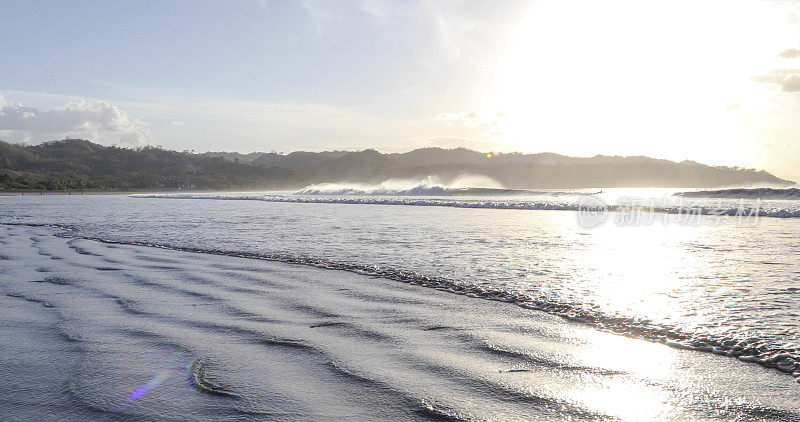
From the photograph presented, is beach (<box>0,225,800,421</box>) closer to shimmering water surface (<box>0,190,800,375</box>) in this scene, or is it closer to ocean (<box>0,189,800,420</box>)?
ocean (<box>0,189,800,420</box>)

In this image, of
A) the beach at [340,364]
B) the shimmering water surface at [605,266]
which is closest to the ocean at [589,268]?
the shimmering water surface at [605,266]

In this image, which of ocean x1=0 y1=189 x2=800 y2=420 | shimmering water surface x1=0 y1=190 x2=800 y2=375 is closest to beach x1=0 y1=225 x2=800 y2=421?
ocean x1=0 y1=189 x2=800 y2=420

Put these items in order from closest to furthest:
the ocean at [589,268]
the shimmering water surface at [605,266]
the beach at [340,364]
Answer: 1. the beach at [340,364]
2. the ocean at [589,268]
3. the shimmering water surface at [605,266]

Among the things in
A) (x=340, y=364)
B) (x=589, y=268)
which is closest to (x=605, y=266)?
(x=589, y=268)

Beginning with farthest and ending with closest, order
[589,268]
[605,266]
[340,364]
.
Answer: [605,266], [589,268], [340,364]

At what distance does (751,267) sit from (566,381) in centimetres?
652

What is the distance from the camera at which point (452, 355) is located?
379 centimetres

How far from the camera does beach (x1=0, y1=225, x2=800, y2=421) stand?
2830mm

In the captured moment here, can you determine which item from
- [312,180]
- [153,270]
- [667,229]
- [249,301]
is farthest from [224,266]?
[312,180]

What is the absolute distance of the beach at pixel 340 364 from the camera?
2.83 m

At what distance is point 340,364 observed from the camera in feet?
11.7

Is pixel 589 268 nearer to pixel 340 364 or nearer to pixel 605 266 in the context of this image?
pixel 605 266

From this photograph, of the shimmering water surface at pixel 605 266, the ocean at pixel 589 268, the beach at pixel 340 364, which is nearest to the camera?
the beach at pixel 340 364

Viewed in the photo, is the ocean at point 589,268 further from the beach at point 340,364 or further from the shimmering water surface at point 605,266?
the beach at point 340,364
